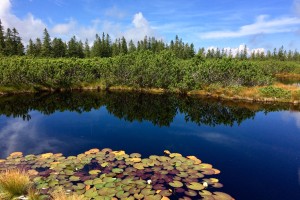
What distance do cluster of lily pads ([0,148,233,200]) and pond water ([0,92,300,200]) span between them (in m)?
1.37

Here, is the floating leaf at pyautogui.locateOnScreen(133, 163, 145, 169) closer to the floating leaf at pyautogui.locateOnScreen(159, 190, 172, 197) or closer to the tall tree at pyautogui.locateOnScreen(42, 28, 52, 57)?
the floating leaf at pyautogui.locateOnScreen(159, 190, 172, 197)

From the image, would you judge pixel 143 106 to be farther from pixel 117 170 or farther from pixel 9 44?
pixel 9 44

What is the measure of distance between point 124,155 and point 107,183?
3.99 m

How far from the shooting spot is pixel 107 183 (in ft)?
43.3

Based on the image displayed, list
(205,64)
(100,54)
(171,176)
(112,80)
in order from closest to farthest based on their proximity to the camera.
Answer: (171,176), (205,64), (112,80), (100,54)

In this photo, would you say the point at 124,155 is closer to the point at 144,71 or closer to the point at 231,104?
the point at 231,104

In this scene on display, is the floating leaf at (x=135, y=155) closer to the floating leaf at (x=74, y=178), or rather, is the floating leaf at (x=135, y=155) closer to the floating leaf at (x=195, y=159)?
the floating leaf at (x=195, y=159)

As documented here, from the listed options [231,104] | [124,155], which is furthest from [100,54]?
[124,155]

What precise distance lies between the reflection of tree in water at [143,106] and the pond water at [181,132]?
0.38 ft

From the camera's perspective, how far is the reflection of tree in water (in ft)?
97.4

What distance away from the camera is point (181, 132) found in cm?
2411

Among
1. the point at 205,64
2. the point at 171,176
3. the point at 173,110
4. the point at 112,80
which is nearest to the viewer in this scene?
the point at 171,176

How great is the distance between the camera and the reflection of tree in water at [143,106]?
97.4ft

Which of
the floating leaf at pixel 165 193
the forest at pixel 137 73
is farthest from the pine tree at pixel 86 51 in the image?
the floating leaf at pixel 165 193
